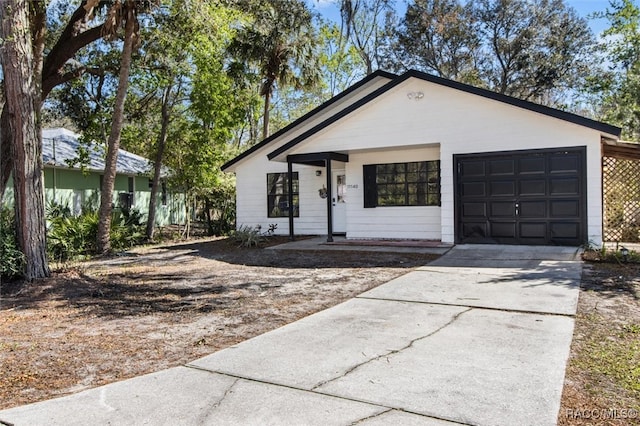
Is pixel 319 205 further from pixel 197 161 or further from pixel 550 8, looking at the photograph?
pixel 550 8

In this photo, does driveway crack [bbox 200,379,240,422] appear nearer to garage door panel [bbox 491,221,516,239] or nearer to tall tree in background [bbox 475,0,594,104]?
garage door panel [bbox 491,221,516,239]

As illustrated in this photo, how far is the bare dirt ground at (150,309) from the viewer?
4.37m

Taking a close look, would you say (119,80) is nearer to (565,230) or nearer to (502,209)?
(502,209)

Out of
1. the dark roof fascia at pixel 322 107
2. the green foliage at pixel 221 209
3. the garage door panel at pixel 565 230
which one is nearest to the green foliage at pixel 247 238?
the dark roof fascia at pixel 322 107

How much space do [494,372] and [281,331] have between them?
232 cm

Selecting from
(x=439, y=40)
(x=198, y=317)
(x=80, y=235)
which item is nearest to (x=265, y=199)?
(x=80, y=235)

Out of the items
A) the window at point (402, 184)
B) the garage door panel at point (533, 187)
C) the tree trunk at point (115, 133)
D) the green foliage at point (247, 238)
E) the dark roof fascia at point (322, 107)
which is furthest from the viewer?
the dark roof fascia at point (322, 107)

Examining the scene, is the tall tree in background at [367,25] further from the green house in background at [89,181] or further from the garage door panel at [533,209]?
the garage door panel at [533,209]

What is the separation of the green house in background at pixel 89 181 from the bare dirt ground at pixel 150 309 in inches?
336

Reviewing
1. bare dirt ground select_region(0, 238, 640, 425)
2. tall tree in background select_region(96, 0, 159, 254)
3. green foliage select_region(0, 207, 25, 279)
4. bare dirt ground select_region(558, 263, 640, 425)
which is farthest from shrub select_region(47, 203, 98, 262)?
bare dirt ground select_region(558, 263, 640, 425)

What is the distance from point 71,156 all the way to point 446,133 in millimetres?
15544

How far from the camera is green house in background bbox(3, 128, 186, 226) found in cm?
1850

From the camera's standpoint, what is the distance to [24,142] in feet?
27.5

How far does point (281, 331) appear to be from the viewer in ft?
17.4
